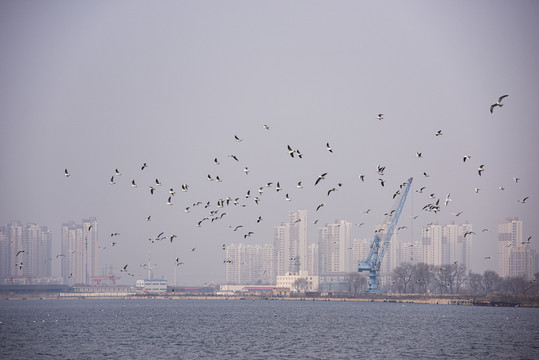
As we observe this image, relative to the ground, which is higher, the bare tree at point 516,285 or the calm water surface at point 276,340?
the calm water surface at point 276,340

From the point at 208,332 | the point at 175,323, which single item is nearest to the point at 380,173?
the point at 208,332

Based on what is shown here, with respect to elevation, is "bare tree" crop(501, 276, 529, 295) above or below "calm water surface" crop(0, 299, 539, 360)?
below

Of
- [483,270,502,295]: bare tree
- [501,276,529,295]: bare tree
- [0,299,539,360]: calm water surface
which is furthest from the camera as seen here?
[483,270,502,295]: bare tree

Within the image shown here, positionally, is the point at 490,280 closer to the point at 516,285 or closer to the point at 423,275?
the point at 423,275

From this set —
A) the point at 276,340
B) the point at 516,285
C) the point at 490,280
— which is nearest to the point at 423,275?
the point at 490,280

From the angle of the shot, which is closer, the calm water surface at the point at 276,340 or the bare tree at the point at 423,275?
the calm water surface at the point at 276,340

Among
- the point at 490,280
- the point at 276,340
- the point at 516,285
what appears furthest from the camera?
the point at 490,280

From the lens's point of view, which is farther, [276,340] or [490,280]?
[490,280]

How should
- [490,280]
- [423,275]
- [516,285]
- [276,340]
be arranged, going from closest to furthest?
[276,340], [516,285], [490,280], [423,275]

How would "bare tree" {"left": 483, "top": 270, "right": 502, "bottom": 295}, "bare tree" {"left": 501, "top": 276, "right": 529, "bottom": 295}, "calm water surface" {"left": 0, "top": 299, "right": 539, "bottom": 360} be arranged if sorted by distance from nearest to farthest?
"calm water surface" {"left": 0, "top": 299, "right": 539, "bottom": 360} → "bare tree" {"left": 501, "top": 276, "right": 529, "bottom": 295} → "bare tree" {"left": 483, "top": 270, "right": 502, "bottom": 295}

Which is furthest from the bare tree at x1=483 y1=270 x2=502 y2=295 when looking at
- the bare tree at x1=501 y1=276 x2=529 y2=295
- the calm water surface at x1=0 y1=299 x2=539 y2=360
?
the calm water surface at x1=0 y1=299 x2=539 y2=360

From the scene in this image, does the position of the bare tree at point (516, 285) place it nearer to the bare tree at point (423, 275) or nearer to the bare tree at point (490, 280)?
the bare tree at point (490, 280)

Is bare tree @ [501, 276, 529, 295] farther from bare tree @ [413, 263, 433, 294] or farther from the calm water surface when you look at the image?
the calm water surface

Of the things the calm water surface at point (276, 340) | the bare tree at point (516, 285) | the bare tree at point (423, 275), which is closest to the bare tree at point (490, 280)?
the bare tree at point (516, 285)
